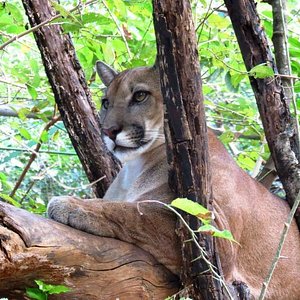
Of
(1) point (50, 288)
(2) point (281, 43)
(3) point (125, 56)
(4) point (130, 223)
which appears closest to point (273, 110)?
(2) point (281, 43)

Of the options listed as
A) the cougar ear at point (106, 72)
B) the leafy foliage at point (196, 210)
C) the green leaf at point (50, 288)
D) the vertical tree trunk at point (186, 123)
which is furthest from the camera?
the cougar ear at point (106, 72)

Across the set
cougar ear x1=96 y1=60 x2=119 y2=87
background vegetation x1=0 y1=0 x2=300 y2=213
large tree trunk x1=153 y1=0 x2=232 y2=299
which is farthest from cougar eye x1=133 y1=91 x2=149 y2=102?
large tree trunk x1=153 y1=0 x2=232 y2=299

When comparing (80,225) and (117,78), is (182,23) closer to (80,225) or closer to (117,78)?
(80,225)

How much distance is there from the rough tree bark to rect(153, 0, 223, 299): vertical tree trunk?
0.82 m

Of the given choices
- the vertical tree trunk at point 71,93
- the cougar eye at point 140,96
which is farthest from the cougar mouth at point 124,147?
the vertical tree trunk at point 71,93

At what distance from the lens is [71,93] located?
3738 millimetres

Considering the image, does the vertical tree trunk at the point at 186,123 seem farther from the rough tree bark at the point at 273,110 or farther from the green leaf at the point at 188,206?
the rough tree bark at the point at 273,110

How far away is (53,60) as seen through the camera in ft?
12.1

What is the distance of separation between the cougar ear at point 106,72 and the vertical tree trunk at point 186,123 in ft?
A: 4.24

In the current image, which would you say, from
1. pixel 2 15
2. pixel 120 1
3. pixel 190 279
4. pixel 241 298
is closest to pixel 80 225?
pixel 190 279

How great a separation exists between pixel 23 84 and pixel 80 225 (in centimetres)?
153

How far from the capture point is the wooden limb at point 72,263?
7.79 feet

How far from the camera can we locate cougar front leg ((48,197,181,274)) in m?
2.85

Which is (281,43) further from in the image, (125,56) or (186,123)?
(125,56)
